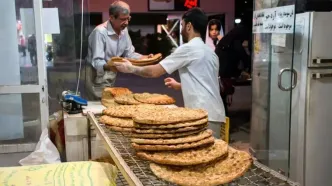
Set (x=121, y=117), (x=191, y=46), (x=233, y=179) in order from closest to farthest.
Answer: (x=233, y=179), (x=121, y=117), (x=191, y=46)

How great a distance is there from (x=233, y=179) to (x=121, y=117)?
73 centimetres

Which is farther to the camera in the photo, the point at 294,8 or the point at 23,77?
the point at 294,8

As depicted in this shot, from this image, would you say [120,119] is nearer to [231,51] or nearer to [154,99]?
[154,99]

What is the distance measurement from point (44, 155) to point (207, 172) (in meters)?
1.20

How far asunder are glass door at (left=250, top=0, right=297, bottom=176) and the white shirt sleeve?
91 centimetres

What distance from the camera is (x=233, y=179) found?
1129mm

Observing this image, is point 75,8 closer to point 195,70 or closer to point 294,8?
point 195,70

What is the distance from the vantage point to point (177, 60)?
232cm

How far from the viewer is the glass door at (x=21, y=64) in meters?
A: 2.47

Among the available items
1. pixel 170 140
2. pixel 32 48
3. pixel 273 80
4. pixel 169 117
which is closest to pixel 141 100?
pixel 169 117

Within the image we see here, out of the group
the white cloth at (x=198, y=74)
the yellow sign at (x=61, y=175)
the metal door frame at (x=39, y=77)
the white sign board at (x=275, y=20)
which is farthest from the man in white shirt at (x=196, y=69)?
the yellow sign at (x=61, y=175)

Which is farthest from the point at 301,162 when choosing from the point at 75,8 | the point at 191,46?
the point at 75,8

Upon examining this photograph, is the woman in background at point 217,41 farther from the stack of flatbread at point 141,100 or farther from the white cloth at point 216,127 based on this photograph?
the stack of flatbread at point 141,100

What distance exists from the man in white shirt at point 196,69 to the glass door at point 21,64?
23.5 inches
